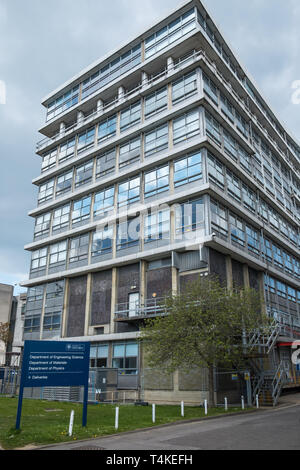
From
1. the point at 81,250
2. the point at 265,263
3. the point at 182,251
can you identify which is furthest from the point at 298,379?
the point at 81,250

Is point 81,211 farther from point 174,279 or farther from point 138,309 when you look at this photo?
point 174,279

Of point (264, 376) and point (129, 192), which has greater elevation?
point (129, 192)

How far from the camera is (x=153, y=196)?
33.3 meters

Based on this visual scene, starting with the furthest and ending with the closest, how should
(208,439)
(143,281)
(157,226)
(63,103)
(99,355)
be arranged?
1. (63,103)
2. (99,355)
3. (157,226)
4. (143,281)
5. (208,439)

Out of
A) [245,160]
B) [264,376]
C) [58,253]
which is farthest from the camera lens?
[58,253]

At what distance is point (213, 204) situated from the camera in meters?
30.7

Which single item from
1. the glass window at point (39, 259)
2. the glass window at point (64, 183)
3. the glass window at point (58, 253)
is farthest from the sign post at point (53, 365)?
the glass window at point (64, 183)

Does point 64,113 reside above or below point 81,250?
above

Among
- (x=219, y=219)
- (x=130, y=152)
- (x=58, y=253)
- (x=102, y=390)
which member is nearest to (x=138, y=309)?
(x=102, y=390)

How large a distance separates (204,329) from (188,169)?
15104 millimetres

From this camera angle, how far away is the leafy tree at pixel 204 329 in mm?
21188

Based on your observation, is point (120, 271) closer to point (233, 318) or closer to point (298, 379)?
point (233, 318)

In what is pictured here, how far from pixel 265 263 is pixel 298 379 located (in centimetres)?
1185

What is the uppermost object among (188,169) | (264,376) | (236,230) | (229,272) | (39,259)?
(188,169)
